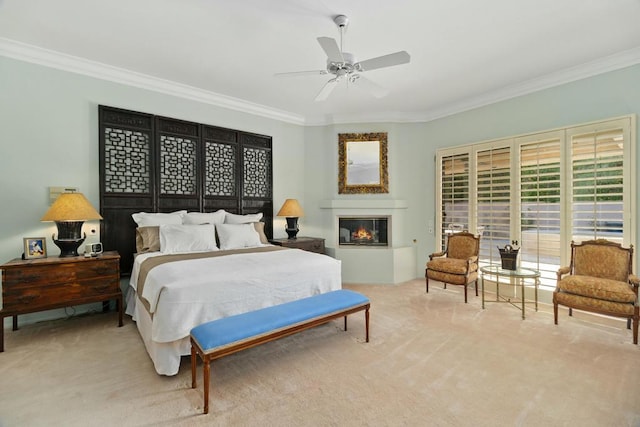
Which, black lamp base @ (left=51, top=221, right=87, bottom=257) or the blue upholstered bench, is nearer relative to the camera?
the blue upholstered bench

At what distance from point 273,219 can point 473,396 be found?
4037 mm

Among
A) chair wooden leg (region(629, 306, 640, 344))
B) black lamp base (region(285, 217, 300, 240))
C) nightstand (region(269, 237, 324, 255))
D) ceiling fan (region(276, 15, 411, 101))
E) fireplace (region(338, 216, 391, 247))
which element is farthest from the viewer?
fireplace (region(338, 216, 391, 247))

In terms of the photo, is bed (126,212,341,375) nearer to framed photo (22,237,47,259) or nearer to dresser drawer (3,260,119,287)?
dresser drawer (3,260,119,287)

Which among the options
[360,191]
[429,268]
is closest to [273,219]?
[360,191]

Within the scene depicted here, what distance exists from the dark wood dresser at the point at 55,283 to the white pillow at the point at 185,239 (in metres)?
0.55

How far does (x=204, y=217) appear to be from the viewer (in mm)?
4324

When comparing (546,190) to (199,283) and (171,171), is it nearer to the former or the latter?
(199,283)

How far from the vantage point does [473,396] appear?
2.09 metres

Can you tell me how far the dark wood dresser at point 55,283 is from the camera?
285 cm

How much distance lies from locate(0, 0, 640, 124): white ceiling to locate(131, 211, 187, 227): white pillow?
5.96ft

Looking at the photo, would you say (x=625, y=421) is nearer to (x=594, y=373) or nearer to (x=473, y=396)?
(x=594, y=373)

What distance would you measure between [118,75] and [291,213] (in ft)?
10.1

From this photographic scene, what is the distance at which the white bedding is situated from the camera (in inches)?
92.0

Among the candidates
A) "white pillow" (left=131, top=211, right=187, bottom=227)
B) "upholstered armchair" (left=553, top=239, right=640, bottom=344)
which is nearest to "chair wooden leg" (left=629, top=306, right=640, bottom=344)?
"upholstered armchair" (left=553, top=239, right=640, bottom=344)
